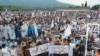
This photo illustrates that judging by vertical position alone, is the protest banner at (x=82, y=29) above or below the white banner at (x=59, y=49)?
above

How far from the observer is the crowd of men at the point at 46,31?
5945 mm

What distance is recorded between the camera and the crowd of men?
234 inches

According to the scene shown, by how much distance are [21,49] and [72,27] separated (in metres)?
0.74

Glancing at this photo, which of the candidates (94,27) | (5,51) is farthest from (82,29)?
(5,51)

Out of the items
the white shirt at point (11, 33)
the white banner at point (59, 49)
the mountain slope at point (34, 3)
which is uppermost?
the mountain slope at point (34, 3)

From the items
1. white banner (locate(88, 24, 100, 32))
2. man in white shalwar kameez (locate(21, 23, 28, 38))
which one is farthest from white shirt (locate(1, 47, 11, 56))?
white banner (locate(88, 24, 100, 32))

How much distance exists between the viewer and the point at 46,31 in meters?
5.98

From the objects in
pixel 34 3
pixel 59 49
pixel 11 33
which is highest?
pixel 34 3

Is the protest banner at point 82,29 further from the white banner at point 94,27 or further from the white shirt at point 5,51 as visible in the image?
the white shirt at point 5,51

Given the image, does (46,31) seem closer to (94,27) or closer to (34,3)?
(34,3)

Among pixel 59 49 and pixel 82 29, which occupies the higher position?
pixel 82 29

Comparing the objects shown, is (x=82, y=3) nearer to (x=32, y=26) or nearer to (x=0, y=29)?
(x=32, y=26)

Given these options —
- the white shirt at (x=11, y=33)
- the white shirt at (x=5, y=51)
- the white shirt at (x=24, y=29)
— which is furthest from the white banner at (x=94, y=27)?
the white shirt at (x=5, y=51)

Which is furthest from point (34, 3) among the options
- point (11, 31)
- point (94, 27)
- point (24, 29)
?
point (94, 27)
